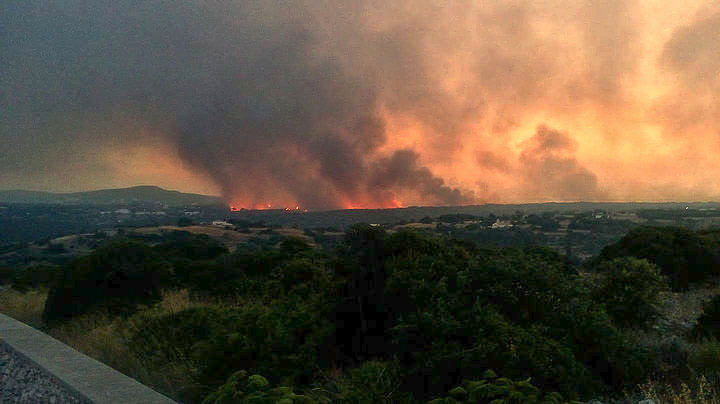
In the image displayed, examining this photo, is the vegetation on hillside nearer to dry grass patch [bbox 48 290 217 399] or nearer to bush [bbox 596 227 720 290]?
dry grass patch [bbox 48 290 217 399]

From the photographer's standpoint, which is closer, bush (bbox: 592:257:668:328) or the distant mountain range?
bush (bbox: 592:257:668:328)

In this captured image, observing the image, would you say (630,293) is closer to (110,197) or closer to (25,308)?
(25,308)

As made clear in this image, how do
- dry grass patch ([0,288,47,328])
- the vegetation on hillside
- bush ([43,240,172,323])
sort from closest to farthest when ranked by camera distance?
the vegetation on hillside < bush ([43,240,172,323]) < dry grass patch ([0,288,47,328])

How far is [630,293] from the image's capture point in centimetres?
1137

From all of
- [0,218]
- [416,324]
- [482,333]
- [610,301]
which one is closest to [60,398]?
[416,324]

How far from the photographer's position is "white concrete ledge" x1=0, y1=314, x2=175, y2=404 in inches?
213

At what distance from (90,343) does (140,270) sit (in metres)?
4.64

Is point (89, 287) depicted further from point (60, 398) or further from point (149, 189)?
point (149, 189)

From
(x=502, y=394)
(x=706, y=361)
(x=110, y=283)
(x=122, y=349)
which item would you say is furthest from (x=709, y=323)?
(x=110, y=283)

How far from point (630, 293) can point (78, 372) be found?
10.6 metres

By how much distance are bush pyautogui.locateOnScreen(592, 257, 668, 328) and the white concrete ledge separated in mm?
8709

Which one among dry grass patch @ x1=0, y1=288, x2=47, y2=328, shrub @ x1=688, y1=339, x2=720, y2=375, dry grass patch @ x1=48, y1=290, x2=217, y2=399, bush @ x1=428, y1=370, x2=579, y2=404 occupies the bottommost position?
dry grass patch @ x1=0, y1=288, x2=47, y2=328

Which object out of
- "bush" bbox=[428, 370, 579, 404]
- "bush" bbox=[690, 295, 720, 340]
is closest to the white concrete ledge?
"bush" bbox=[428, 370, 579, 404]

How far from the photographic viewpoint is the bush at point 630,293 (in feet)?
36.6
